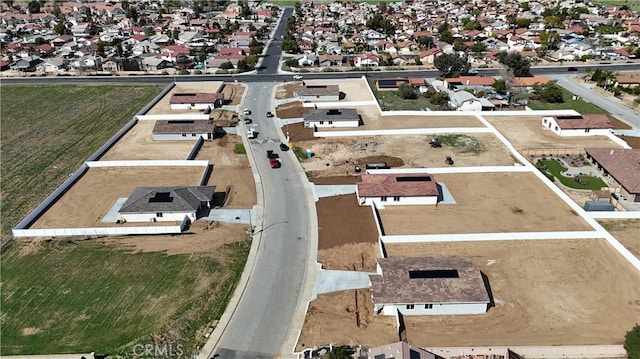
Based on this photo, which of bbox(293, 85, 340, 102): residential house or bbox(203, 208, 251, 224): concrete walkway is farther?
bbox(293, 85, 340, 102): residential house

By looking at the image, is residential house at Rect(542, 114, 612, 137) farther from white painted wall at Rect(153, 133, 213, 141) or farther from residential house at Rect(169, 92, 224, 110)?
residential house at Rect(169, 92, 224, 110)

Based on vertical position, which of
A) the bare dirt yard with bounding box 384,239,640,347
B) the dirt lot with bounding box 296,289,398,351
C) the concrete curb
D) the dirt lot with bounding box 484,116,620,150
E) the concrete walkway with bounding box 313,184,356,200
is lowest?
the concrete curb

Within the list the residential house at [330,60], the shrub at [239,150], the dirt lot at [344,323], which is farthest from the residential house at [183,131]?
the residential house at [330,60]

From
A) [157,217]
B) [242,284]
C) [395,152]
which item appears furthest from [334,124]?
[242,284]

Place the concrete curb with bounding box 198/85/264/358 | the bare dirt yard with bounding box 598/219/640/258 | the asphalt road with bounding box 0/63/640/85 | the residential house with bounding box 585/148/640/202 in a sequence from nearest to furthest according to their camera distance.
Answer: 1. the concrete curb with bounding box 198/85/264/358
2. the bare dirt yard with bounding box 598/219/640/258
3. the residential house with bounding box 585/148/640/202
4. the asphalt road with bounding box 0/63/640/85

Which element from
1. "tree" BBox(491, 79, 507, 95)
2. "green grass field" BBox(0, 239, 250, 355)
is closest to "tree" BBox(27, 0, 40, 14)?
"green grass field" BBox(0, 239, 250, 355)

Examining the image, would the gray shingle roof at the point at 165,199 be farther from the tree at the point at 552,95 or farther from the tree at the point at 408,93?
the tree at the point at 552,95

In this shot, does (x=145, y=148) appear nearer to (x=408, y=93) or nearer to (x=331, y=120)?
(x=331, y=120)

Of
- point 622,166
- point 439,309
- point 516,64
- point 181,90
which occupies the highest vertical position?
point 516,64
